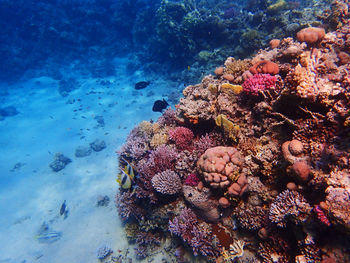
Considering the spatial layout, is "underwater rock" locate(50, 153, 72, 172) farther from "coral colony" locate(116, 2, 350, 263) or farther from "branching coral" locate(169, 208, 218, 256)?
"branching coral" locate(169, 208, 218, 256)

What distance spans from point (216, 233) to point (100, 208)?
609 centimetres

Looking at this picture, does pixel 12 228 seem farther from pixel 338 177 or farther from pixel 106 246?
pixel 338 177

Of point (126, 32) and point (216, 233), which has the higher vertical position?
point (126, 32)

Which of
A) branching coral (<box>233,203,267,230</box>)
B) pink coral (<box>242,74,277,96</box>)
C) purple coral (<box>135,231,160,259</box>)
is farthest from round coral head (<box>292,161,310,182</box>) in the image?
purple coral (<box>135,231,160,259</box>)

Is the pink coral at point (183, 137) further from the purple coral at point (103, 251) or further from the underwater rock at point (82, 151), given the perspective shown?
the underwater rock at point (82, 151)

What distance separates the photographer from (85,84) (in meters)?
21.0

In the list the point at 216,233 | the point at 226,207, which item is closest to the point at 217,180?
the point at 226,207

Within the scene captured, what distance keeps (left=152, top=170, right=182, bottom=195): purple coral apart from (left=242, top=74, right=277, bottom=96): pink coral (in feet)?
8.16

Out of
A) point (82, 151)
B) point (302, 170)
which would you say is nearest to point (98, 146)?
point (82, 151)

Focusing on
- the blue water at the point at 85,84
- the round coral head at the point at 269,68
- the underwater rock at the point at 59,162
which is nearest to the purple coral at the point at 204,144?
the round coral head at the point at 269,68

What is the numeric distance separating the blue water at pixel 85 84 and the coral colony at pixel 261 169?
313cm

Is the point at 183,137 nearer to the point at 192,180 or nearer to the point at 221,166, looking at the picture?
the point at 192,180

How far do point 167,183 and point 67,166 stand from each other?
1034 centimetres

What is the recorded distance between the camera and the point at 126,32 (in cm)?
2445
